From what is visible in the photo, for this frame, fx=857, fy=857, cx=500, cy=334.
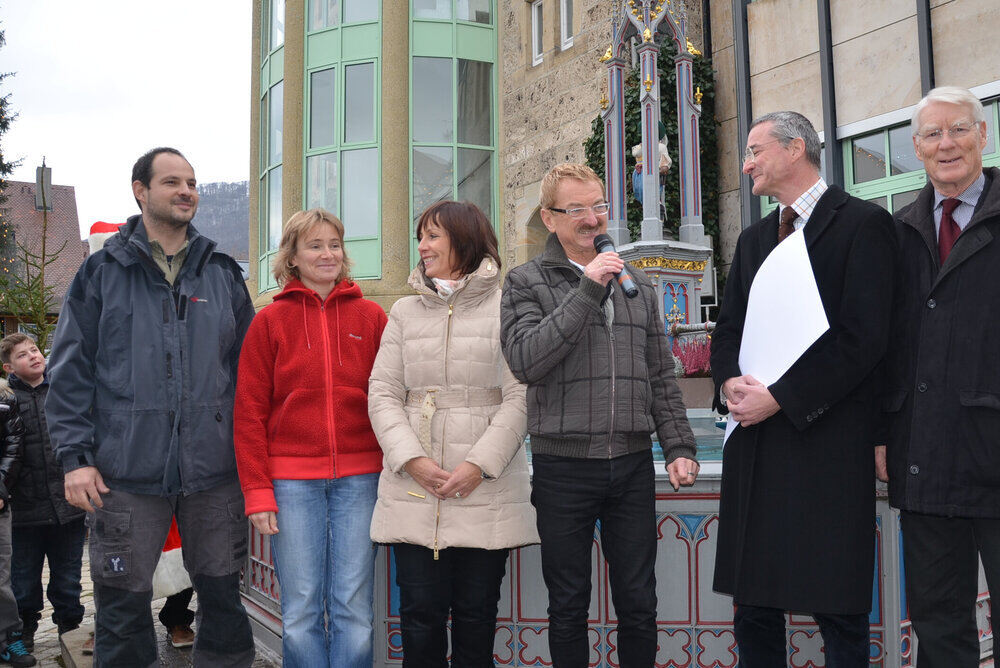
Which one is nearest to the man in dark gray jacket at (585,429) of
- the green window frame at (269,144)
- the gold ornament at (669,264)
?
the gold ornament at (669,264)

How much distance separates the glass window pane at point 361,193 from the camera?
1599 centimetres

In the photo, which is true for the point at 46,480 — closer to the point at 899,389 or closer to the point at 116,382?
the point at 116,382

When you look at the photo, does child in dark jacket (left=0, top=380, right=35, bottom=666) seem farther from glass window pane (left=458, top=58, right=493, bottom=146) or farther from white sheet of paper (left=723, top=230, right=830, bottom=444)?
glass window pane (left=458, top=58, right=493, bottom=146)

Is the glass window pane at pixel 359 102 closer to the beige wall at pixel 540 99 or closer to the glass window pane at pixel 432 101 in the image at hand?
the glass window pane at pixel 432 101

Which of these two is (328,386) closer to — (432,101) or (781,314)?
(781,314)

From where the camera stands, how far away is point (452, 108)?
16.2m

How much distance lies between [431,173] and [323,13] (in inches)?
153

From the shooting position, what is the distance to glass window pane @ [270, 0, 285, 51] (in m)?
17.4

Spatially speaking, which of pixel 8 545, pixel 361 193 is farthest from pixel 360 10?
pixel 8 545

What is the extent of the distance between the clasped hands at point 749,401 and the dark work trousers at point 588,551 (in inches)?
14.6

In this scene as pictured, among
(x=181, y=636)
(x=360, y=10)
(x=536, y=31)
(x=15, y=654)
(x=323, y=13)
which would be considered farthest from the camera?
(x=323, y=13)

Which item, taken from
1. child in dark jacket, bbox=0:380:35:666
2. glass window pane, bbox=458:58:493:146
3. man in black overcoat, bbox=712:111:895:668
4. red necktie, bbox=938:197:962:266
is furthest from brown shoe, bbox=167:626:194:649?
glass window pane, bbox=458:58:493:146

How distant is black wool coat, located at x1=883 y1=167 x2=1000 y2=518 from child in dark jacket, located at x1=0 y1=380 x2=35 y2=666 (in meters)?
4.30

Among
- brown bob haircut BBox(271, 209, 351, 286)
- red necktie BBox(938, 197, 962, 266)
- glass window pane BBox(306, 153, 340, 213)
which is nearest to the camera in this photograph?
red necktie BBox(938, 197, 962, 266)
